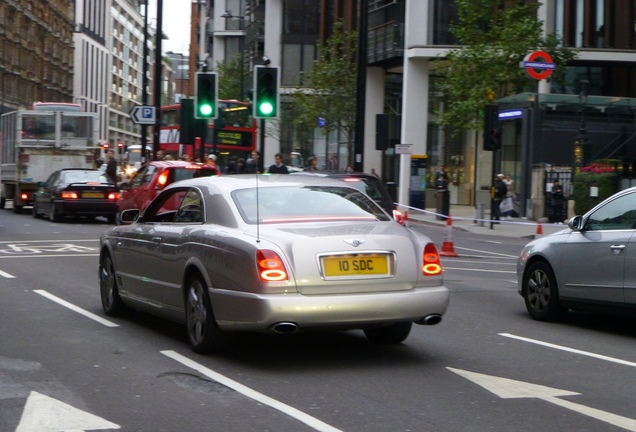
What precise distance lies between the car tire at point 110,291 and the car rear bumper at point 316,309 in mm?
2884

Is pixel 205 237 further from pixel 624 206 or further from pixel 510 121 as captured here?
pixel 510 121

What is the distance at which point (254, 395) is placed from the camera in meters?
7.32

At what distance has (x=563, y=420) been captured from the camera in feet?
21.8

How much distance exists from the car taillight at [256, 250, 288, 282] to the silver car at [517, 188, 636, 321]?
3.89 metres

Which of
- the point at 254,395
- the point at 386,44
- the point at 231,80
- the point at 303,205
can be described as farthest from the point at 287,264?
the point at 231,80

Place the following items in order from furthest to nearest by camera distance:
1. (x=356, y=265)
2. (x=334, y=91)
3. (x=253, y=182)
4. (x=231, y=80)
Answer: (x=231, y=80) → (x=334, y=91) → (x=253, y=182) → (x=356, y=265)

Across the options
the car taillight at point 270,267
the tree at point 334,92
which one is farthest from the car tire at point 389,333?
the tree at point 334,92

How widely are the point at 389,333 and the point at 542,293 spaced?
9.19 feet

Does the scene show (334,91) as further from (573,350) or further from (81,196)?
(573,350)

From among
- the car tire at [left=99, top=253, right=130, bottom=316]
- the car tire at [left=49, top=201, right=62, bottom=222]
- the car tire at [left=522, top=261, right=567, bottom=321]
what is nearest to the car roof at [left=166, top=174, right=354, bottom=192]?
the car tire at [left=99, top=253, right=130, bottom=316]

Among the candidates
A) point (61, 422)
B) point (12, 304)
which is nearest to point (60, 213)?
point (12, 304)

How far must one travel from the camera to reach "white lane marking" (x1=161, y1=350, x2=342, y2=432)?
646 cm

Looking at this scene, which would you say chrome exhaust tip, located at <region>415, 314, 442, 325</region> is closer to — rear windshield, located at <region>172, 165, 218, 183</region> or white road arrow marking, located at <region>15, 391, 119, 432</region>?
white road arrow marking, located at <region>15, 391, 119, 432</region>

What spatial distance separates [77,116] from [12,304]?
26728 mm
